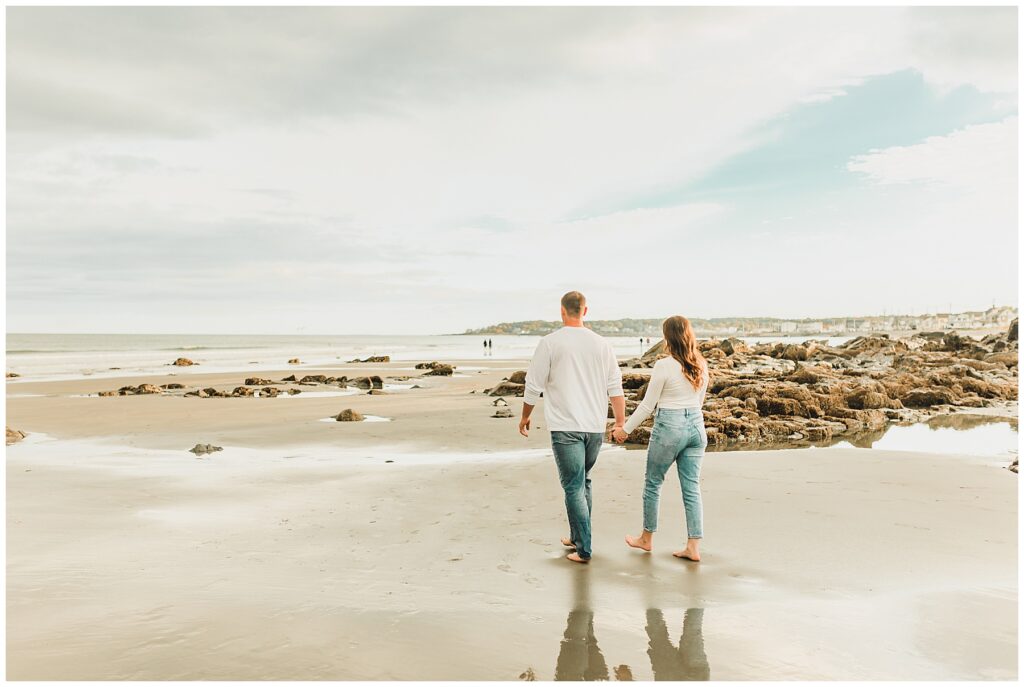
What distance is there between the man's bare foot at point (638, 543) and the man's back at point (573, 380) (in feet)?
2.92

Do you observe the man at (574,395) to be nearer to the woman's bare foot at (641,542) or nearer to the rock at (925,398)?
the woman's bare foot at (641,542)

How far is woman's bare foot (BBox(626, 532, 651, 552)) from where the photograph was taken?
5.09 meters

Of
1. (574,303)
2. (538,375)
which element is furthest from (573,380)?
(574,303)

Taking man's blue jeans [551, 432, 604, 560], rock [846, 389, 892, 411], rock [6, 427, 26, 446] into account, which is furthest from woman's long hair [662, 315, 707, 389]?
rock [6, 427, 26, 446]

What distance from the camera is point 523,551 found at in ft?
16.6

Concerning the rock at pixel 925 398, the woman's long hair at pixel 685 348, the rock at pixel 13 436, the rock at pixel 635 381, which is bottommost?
the rock at pixel 925 398

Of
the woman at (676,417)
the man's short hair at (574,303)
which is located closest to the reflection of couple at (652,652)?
the woman at (676,417)

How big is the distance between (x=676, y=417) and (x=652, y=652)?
6.62 feet

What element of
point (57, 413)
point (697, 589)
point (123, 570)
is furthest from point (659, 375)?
point (57, 413)

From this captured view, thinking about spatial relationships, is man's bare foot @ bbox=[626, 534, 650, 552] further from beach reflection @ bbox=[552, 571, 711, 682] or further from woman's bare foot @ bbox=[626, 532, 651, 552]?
beach reflection @ bbox=[552, 571, 711, 682]

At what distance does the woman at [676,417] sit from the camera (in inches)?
200

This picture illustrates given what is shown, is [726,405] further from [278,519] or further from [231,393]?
[231,393]

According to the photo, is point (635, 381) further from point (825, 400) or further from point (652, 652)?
point (652, 652)

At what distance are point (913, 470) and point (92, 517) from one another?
8.61 metres
